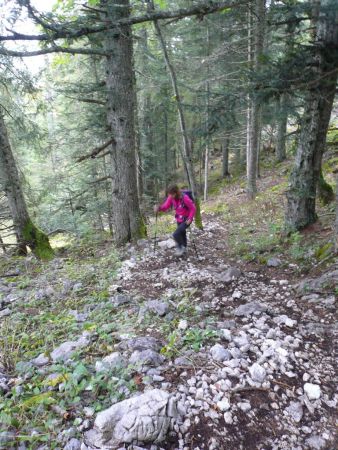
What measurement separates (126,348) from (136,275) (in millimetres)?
2780

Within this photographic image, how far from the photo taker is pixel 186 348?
11.5 ft

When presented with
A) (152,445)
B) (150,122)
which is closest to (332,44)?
(152,445)

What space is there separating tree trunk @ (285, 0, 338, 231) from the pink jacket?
7.68ft

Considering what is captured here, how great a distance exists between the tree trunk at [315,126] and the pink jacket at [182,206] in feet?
7.68

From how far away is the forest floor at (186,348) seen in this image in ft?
8.33

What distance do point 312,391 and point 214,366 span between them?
1.00 metres

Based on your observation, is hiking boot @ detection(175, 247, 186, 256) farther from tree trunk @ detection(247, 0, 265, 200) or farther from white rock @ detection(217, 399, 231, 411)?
tree trunk @ detection(247, 0, 265, 200)

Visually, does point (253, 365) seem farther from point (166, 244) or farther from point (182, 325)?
point (166, 244)

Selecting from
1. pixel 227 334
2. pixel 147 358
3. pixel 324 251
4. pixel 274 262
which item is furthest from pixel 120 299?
pixel 324 251

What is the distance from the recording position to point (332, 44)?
5332 millimetres

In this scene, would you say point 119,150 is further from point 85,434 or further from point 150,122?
point 150,122

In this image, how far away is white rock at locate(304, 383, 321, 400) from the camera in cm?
287

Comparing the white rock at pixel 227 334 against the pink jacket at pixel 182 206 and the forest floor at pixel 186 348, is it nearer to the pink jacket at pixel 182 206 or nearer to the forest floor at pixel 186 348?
the forest floor at pixel 186 348

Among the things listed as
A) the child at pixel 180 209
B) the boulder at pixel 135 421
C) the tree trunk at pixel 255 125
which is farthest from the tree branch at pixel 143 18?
the tree trunk at pixel 255 125
